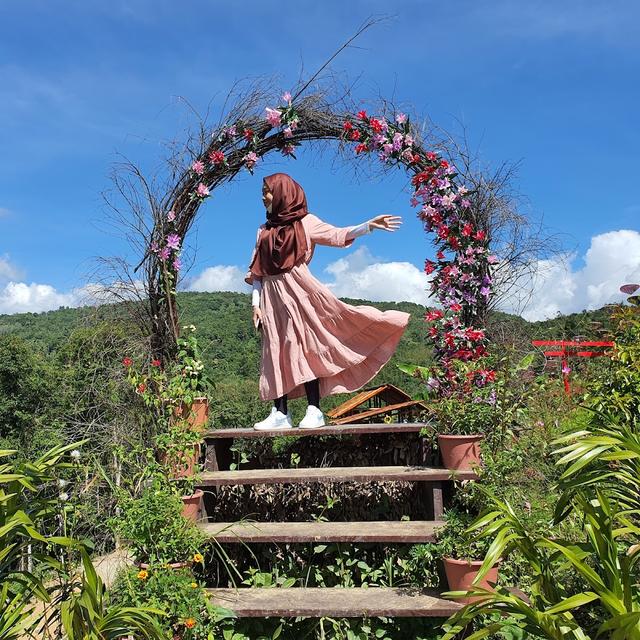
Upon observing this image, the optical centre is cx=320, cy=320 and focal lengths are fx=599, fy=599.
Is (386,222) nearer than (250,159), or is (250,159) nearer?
(386,222)

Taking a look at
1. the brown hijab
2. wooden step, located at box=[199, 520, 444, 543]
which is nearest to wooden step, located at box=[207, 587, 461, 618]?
wooden step, located at box=[199, 520, 444, 543]

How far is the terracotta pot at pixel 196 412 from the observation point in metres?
3.82

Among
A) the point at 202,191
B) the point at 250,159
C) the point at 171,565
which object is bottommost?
the point at 171,565

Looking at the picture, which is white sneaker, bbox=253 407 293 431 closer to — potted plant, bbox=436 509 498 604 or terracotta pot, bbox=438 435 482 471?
terracotta pot, bbox=438 435 482 471

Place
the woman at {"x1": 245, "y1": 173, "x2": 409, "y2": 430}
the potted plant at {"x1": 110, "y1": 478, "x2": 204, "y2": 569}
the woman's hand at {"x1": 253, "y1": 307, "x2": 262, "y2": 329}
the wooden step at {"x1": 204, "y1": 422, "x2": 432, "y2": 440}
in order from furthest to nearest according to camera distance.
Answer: the woman's hand at {"x1": 253, "y1": 307, "x2": 262, "y2": 329}
the woman at {"x1": 245, "y1": 173, "x2": 409, "y2": 430}
the wooden step at {"x1": 204, "y1": 422, "x2": 432, "y2": 440}
the potted plant at {"x1": 110, "y1": 478, "x2": 204, "y2": 569}

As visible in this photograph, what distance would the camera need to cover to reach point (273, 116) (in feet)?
14.6

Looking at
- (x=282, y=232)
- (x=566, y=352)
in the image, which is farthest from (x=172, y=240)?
(x=566, y=352)

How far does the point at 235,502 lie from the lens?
13.1ft

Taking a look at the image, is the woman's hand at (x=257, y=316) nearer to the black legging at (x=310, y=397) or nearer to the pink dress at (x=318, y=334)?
the pink dress at (x=318, y=334)

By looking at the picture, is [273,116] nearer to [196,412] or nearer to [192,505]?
[196,412]

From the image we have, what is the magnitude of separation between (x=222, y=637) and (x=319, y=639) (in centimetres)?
50

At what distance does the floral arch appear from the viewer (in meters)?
4.21

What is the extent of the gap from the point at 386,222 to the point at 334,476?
1751mm

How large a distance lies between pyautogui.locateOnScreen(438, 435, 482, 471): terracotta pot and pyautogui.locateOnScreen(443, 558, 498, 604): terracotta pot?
2.11ft
